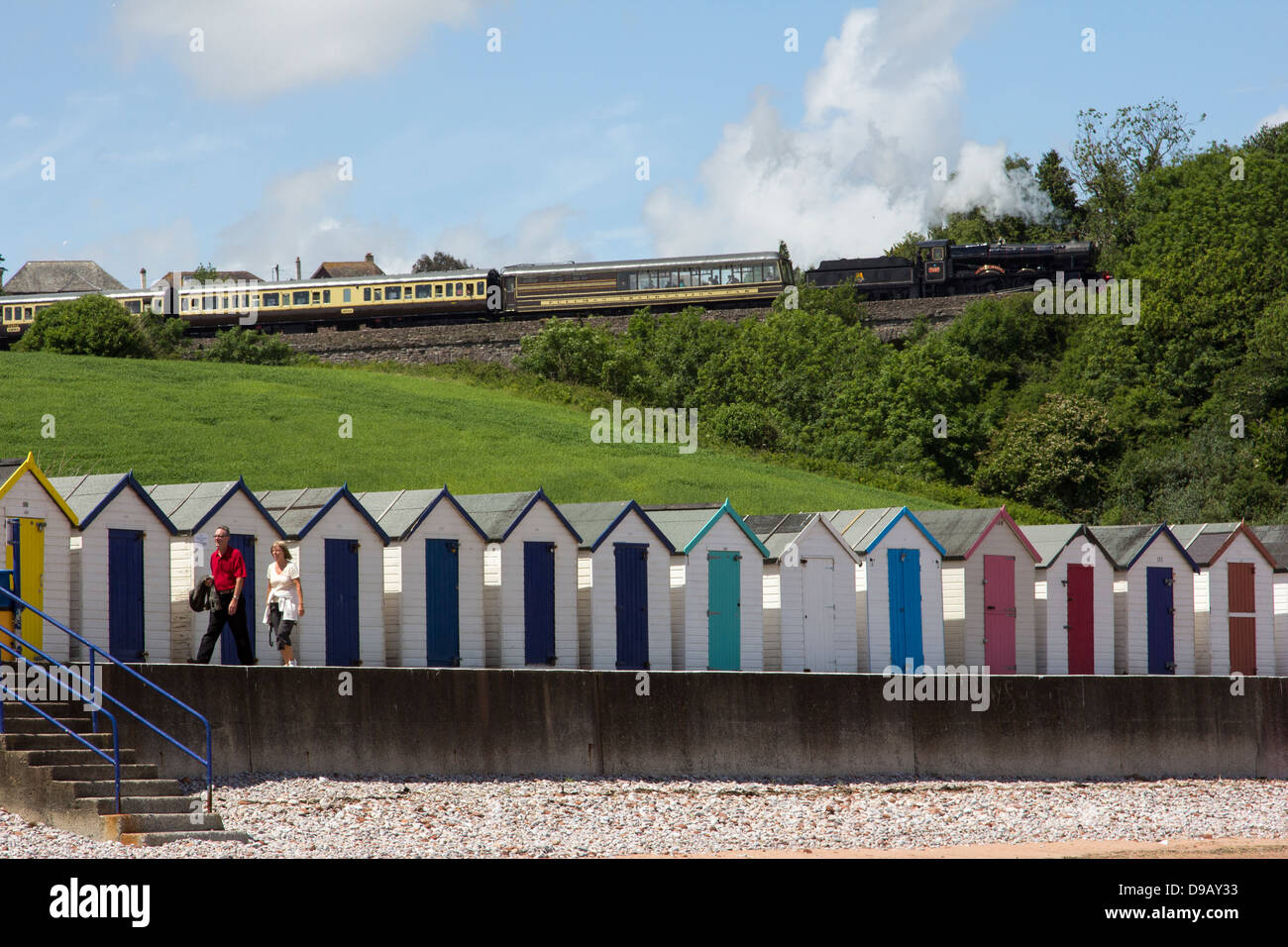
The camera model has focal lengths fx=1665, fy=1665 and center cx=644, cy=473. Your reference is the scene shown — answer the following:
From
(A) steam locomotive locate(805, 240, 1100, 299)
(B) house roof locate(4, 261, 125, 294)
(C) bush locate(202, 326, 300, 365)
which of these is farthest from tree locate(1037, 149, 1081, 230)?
(B) house roof locate(4, 261, 125, 294)

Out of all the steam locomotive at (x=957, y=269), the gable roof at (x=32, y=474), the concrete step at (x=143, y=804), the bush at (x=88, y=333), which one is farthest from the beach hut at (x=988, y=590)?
the steam locomotive at (x=957, y=269)

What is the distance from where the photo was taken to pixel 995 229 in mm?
118938

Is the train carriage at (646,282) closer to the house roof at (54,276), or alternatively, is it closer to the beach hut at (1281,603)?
the beach hut at (1281,603)

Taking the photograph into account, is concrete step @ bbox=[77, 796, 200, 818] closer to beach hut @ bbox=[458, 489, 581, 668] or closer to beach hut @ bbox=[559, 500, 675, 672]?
beach hut @ bbox=[458, 489, 581, 668]

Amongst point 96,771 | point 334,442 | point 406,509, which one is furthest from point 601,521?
point 334,442

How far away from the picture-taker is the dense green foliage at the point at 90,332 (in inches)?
2776

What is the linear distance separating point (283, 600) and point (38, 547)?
2.95 m

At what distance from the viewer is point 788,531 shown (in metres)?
25.7

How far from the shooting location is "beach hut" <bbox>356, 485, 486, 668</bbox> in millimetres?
22578

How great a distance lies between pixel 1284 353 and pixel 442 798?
5812cm

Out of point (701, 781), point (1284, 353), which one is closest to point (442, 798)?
point (701, 781)

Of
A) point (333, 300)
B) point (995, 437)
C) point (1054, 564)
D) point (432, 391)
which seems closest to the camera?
point (1054, 564)

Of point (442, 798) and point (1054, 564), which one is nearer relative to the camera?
point (442, 798)
